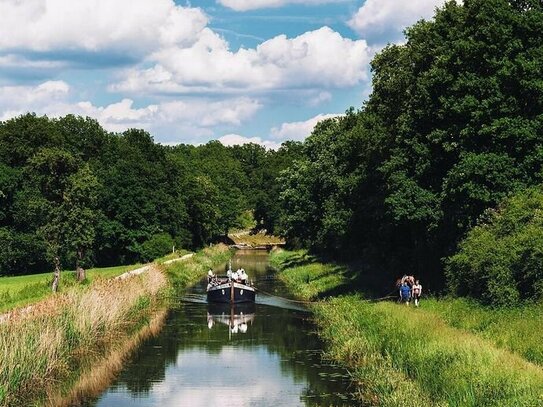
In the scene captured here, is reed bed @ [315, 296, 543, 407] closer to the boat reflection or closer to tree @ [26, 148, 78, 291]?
the boat reflection

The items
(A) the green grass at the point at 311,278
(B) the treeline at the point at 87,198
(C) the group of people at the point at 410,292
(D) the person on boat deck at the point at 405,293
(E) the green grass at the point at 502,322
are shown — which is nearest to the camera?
(E) the green grass at the point at 502,322

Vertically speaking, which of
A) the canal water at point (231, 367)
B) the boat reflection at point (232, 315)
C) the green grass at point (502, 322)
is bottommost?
the canal water at point (231, 367)

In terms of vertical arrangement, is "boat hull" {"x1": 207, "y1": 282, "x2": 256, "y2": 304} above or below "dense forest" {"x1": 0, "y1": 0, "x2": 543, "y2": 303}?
below

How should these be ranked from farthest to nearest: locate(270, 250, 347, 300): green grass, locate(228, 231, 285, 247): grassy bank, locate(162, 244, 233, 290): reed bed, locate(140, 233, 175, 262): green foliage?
Answer: locate(228, 231, 285, 247): grassy bank → locate(140, 233, 175, 262): green foliage → locate(162, 244, 233, 290): reed bed → locate(270, 250, 347, 300): green grass

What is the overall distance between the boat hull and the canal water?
18.4 ft

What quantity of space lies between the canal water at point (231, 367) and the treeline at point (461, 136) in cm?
810

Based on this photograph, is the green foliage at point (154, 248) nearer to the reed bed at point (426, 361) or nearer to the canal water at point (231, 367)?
the canal water at point (231, 367)

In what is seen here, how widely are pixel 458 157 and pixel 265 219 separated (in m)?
124

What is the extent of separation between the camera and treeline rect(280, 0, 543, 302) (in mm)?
36500

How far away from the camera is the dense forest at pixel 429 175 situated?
35969 millimetres

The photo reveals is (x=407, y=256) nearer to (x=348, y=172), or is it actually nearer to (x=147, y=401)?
(x=348, y=172)

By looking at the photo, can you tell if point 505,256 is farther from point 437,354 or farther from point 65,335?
point 65,335

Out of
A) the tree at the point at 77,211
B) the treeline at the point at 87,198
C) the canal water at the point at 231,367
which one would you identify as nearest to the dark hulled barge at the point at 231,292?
the canal water at the point at 231,367

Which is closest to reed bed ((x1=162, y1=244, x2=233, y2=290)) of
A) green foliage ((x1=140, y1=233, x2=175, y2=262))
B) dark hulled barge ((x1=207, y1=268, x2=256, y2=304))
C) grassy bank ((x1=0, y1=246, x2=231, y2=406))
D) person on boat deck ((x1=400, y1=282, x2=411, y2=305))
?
green foliage ((x1=140, y1=233, x2=175, y2=262))
